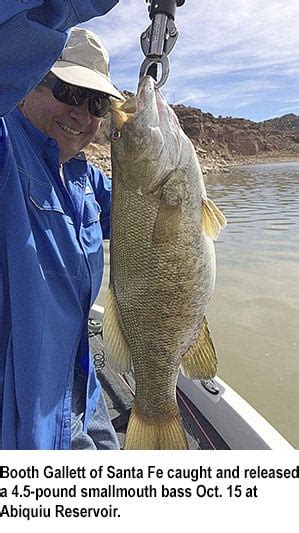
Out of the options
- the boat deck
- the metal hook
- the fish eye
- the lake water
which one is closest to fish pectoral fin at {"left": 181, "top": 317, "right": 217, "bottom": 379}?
the fish eye

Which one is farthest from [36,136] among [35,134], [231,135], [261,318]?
[231,135]

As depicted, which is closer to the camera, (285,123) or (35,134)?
(35,134)

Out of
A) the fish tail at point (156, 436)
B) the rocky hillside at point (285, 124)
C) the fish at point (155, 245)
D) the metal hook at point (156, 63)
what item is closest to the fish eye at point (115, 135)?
the fish at point (155, 245)

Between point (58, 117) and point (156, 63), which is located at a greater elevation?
point (156, 63)

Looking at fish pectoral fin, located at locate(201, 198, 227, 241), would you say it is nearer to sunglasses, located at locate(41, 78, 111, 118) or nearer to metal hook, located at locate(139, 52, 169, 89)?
metal hook, located at locate(139, 52, 169, 89)

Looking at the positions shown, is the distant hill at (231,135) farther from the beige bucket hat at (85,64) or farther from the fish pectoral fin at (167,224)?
the fish pectoral fin at (167,224)

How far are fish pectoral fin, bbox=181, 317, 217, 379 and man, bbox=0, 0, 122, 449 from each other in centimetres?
46

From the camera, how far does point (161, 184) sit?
1824 mm

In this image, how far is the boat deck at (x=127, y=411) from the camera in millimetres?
3250

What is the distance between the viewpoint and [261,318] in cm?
705

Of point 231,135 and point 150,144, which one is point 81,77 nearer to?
point 150,144

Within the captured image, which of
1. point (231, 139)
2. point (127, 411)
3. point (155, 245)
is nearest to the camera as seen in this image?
point (155, 245)

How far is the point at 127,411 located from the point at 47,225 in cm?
197
